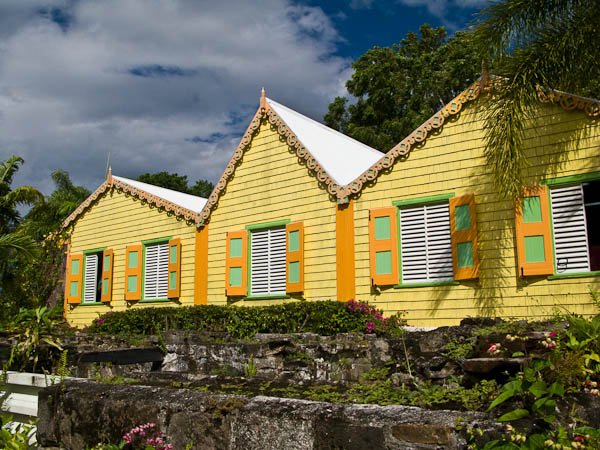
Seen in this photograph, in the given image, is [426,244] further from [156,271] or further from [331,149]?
[156,271]

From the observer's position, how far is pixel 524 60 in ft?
30.9

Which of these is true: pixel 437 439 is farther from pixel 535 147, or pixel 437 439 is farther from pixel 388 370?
pixel 535 147

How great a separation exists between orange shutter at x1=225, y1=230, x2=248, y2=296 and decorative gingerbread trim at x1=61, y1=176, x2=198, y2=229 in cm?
165

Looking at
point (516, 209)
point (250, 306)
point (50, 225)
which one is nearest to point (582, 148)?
point (516, 209)

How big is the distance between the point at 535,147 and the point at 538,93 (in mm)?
981

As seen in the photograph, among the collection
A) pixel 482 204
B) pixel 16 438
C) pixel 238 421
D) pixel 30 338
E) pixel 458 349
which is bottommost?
pixel 16 438

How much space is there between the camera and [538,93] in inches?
377

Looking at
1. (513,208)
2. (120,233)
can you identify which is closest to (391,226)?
(513,208)

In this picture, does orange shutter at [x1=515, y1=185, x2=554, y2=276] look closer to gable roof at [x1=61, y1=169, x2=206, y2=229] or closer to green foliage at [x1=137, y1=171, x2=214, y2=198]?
gable roof at [x1=61, y1=169, x2=206, y2=229]

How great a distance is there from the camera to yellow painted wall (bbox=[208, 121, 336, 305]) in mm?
11742

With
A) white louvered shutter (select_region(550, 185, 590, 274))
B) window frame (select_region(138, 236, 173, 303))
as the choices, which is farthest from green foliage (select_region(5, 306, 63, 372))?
window frame (select_region(138, 236, 173, 303))

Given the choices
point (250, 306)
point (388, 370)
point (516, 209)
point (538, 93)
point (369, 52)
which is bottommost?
point (388, 370)

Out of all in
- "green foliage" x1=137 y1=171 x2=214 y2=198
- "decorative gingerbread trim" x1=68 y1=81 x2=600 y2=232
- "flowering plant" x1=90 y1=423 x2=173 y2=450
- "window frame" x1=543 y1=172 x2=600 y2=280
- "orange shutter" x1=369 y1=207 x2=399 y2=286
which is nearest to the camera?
"flowering plant" x1=90 y1=423 x2=173 y2=450

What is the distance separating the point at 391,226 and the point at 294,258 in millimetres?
2458
